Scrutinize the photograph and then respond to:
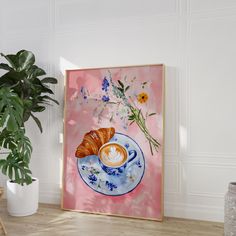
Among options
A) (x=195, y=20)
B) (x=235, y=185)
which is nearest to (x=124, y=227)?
(x=235, y=185)

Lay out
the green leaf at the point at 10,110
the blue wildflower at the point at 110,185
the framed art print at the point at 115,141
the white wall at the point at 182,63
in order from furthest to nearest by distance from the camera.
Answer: the blue wildflower at the point at 110,185, the framed art print at the point at 115,141, the white wall at the point at 182,63, the green leaf at the point at 10,110

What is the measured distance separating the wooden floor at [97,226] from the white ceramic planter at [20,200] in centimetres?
7

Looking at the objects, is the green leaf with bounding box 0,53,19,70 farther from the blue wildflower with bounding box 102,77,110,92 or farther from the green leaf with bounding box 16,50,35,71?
the blue wildflower with bounding box 102,77,110,92

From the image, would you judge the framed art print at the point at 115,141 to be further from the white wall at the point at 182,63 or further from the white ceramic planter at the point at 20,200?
the white ceramic planter at the point at 20,200

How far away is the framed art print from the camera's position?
2725 mm

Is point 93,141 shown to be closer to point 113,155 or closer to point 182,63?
point 113,155

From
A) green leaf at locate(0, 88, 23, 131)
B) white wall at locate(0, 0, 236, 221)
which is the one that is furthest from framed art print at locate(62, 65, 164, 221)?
green leaf at locate(0, 88, 23, 131)

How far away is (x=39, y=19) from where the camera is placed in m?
3.25

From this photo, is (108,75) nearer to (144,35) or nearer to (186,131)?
(144,35)

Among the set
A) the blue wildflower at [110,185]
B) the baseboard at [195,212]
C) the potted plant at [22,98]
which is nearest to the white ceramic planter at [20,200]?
the potted plant at [22,98]

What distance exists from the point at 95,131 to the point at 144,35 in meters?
1.08

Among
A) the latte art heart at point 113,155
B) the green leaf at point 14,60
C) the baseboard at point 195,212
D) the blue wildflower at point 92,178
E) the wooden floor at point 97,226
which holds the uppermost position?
the green leaf at point 14,60

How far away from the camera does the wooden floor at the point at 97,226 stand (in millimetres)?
A: 2365

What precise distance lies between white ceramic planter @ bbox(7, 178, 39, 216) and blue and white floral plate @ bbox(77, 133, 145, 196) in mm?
545
